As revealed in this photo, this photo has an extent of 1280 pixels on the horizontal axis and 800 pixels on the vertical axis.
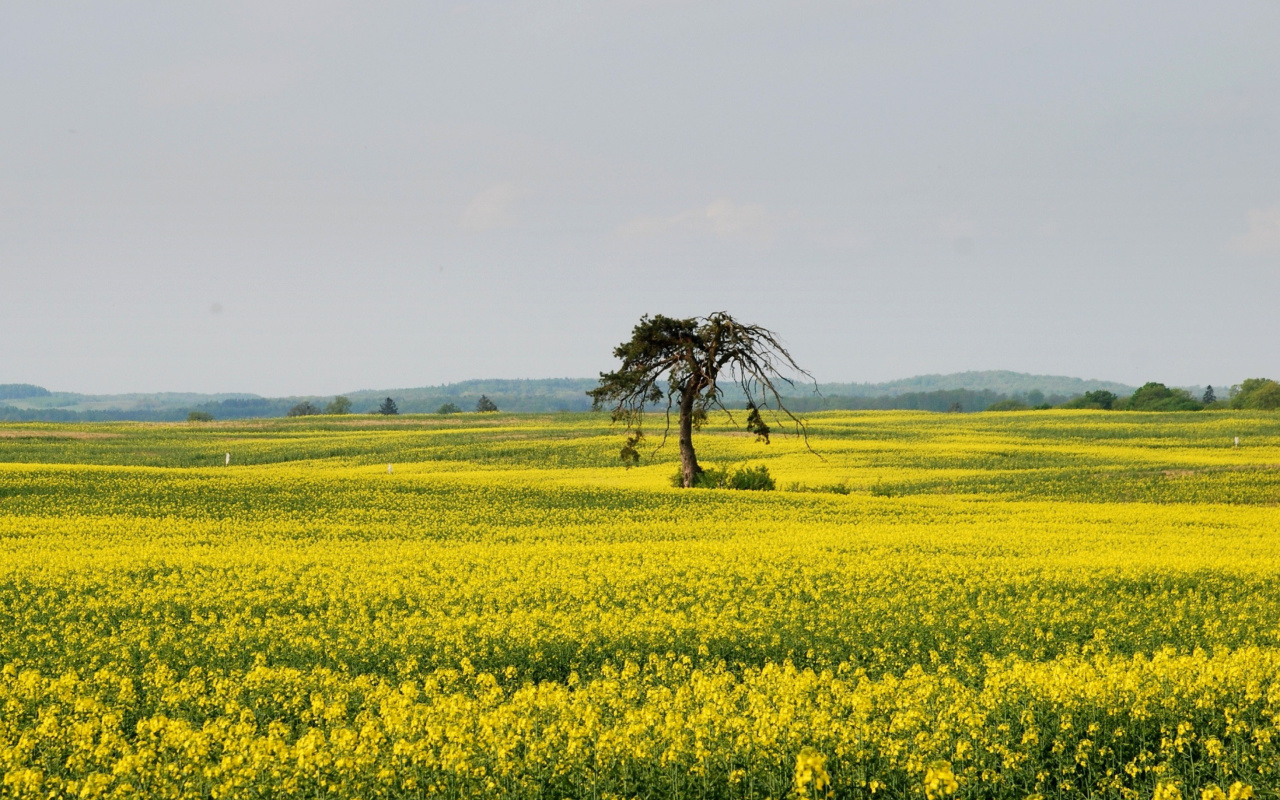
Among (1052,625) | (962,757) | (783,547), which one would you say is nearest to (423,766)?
(962,757)

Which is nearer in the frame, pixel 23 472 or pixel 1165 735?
pixel 1165 735

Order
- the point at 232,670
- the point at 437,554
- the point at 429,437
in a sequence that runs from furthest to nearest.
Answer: the point at 429,437
the point at 437,554
the point at 232,670

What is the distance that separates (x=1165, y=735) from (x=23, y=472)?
32725mm

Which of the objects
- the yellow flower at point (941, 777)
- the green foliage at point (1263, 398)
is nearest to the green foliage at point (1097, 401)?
the green foliage at point (1263, 398)

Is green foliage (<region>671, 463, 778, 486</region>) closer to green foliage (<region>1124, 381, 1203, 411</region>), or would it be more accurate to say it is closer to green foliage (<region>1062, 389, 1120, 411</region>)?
green foliage (<region>1124, 381, 1203, 411</region>)

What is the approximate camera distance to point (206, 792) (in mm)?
7645

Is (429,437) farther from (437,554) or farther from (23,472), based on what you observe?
(437,554)

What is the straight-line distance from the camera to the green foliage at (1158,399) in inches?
4067

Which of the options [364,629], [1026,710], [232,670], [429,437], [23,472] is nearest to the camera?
[1026,710]

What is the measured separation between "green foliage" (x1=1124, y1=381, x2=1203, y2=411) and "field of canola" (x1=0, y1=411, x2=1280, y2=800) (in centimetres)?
8271

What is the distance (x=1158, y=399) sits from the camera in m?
110

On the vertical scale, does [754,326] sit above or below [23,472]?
above

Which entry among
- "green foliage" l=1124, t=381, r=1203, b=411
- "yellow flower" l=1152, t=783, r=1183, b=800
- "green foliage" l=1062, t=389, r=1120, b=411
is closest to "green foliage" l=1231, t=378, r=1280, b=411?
"green foliage" l=1124, t=381, r=1203, b=411

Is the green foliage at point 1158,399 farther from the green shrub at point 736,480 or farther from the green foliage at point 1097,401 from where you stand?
the green shrub at point 736,480
